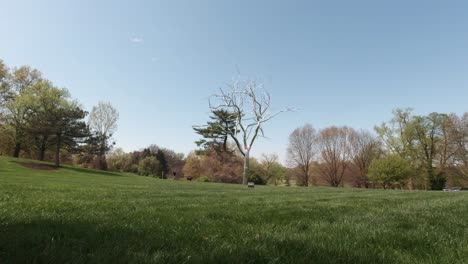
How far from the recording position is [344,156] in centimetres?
7219

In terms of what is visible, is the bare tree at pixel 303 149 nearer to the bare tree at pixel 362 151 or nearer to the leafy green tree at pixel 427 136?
the bare tree at pixel 362 151

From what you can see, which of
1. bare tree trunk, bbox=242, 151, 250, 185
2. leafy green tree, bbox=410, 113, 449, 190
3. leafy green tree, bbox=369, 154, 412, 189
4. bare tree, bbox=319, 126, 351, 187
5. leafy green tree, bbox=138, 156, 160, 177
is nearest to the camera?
bare tree trunk, bbox=242, 151, 250, 185

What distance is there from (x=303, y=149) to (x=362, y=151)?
1279cm

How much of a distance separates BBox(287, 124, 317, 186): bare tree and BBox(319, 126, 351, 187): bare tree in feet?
7.30

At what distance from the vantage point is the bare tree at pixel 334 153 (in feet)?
236

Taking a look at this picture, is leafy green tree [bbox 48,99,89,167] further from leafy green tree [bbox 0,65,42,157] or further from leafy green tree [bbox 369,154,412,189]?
leafy green tree [bbox 369,154,412,189]

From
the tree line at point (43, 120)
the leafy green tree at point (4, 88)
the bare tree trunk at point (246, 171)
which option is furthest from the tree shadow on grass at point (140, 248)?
the leafy green tree at point (4, 88)

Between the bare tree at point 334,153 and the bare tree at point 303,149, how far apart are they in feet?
7.30

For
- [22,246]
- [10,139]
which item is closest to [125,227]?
[22,246]

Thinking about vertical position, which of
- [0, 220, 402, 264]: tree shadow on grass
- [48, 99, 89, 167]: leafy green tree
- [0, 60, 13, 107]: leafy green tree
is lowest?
[0, 220, 402, 264]: tree shadow on grass

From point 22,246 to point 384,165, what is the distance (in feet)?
192

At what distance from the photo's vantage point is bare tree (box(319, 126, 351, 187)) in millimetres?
71812

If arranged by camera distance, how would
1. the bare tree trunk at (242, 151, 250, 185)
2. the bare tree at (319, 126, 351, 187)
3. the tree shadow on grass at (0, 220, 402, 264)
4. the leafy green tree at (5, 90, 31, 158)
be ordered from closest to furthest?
the tree shadow on grass at (0, 220, 402, 264) → the bare tree trunk at (242, 151, 250, 185) → the leafy green tree at (5, 90, 31, 158) → the bare tree at (319, 126, 351, 187)

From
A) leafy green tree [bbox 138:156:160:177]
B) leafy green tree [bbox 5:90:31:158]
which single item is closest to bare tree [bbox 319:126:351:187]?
leafy green tree [bbox 138:156:160:177]
